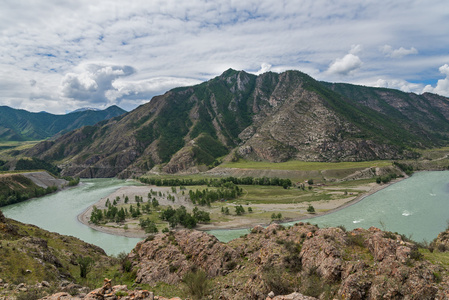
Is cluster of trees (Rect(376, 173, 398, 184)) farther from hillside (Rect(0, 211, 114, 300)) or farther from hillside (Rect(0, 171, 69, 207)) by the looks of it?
hillside (Rect(0, 171, 69, 207))

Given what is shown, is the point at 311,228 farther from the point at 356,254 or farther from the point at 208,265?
the point at 208,265

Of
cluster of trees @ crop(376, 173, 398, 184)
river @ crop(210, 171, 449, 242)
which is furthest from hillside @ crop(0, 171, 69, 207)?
cluster of trees @ crop(376, 173, 398, 184)

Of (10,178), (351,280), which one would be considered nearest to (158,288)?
(351,280)

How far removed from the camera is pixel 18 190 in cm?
14288

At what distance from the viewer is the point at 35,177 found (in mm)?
169250

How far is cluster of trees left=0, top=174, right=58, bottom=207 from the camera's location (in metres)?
132

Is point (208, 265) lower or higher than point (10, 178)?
lower

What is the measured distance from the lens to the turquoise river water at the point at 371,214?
65812mm

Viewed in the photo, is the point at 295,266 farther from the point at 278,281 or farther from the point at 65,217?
the point at 65,217

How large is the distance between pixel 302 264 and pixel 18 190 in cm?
18106

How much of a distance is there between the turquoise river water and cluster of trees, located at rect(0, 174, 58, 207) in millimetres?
6175

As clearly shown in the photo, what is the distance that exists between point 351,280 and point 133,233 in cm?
7133

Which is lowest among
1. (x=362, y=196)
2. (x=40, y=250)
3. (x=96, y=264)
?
(x=362, y=196)

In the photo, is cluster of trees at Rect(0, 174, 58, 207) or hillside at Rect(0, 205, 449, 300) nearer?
hillside at Rect(0, 205, 449, 300)
